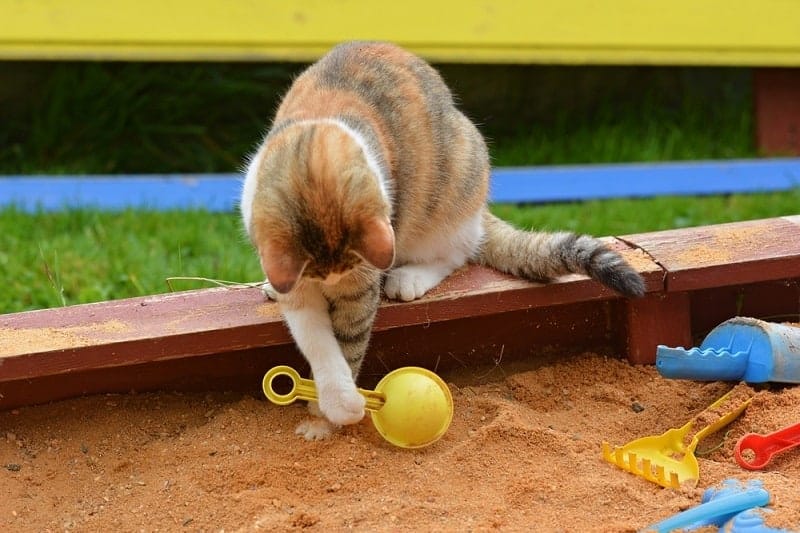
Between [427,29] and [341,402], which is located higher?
[427,29]

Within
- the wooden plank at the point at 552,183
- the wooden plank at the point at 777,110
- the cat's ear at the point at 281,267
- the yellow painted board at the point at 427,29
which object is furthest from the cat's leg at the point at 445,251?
the wooden plank at the point at 777,110

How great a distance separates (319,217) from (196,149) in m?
3.49

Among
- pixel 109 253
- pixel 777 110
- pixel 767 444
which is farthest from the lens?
pixel 777 110

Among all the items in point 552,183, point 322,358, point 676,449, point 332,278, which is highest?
point 332,278

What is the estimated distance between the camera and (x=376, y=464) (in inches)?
93.4

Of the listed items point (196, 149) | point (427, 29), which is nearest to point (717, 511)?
point (427, 29)

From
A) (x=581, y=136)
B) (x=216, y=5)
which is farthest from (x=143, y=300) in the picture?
(x=581, y=136)

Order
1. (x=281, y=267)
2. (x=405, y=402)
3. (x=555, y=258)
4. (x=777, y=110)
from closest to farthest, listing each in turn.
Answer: (x=281, y=267) → (x=405, y=402) → (x=555, y=258) → (x=777, y=110)

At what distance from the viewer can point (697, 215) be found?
15.8 feet

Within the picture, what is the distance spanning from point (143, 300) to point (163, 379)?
0.22 meters

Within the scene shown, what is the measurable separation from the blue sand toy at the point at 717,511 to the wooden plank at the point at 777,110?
404cm

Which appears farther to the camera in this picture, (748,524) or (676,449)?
(676,449)

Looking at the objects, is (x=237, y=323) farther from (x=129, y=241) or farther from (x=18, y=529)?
(x=129, y=241)

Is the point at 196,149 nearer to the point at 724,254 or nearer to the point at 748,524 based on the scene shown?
the point at 724,254
